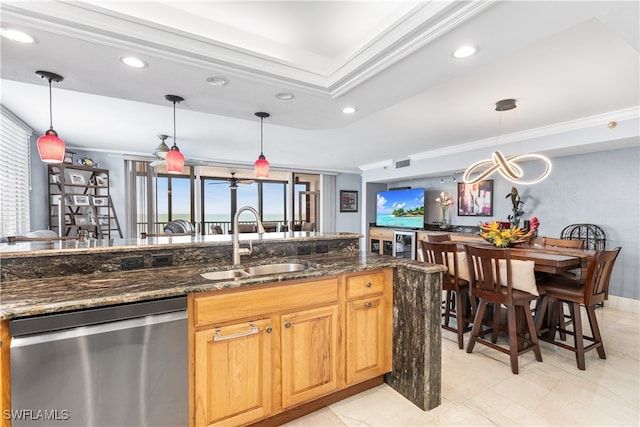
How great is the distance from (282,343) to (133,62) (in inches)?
77.1

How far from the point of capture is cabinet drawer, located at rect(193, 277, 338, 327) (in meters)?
1.55

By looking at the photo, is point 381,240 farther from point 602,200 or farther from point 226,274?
point 226,274

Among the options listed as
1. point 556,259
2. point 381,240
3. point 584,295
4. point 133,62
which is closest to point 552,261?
point 556,259

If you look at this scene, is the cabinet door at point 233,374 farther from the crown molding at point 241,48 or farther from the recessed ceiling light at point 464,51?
the recessed ceiling light at point 464,51

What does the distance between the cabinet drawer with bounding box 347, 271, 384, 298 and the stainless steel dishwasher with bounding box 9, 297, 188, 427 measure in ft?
3.36

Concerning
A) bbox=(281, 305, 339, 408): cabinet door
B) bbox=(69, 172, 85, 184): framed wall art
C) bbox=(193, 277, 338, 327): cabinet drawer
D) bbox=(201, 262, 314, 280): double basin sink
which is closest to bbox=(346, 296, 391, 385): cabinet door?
bbox=(281, 305, 339, 408): cabinet door

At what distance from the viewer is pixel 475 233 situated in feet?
18.6

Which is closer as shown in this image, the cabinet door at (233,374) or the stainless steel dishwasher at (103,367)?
the stainless steel dishwasher at (103,367)

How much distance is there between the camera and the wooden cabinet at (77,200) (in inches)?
178

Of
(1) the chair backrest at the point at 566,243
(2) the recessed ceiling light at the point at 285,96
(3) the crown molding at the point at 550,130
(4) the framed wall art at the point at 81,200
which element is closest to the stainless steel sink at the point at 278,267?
(2) the recessed ceiling light at the point at 285,96

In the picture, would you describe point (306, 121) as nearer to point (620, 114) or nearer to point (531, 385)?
point (531, 385)

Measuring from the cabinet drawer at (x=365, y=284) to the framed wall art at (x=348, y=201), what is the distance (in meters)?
6.75

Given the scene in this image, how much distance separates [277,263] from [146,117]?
2.81 m

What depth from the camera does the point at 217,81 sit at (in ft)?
7.14
